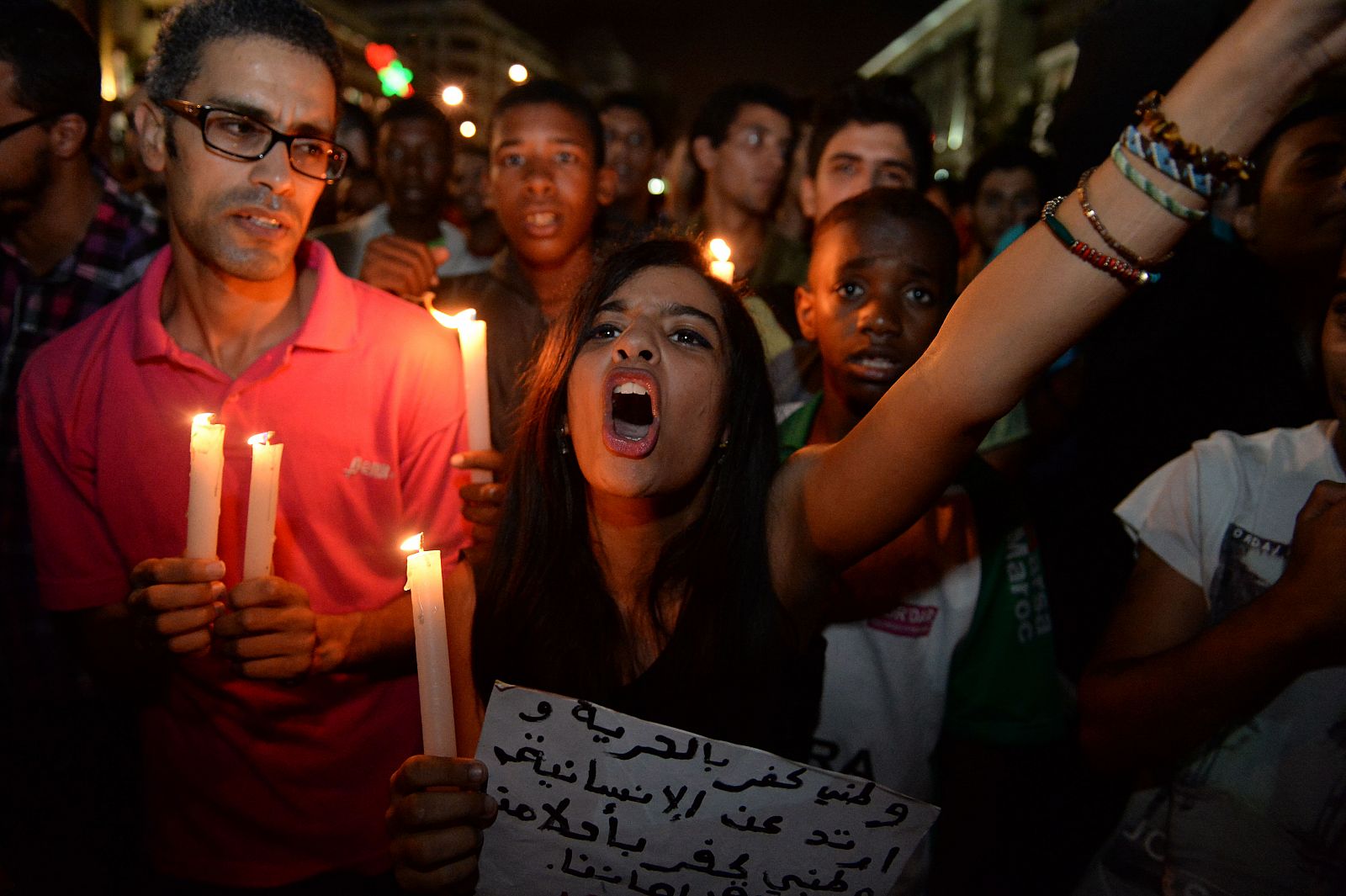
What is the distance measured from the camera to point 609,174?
4355mm

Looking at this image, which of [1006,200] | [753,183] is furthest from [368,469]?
[1006,200]

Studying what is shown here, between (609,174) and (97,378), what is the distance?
274cm

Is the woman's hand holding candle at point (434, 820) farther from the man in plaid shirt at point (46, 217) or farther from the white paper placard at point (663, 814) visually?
the man in plaid shirt at point (46, 217)

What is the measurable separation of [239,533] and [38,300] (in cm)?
150

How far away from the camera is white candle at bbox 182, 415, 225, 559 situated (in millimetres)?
1576

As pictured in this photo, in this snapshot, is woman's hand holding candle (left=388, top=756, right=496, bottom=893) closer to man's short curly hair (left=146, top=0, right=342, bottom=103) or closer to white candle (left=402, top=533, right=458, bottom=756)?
white candle (left=402, top=533, right=458, bottom=756)

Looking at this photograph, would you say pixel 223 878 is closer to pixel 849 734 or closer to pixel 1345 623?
pixel 849 734

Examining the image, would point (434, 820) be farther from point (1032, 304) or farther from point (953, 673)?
point (953, 673)

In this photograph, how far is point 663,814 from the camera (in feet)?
4.95

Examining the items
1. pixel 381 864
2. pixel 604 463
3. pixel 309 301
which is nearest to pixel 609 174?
pixel 309 301

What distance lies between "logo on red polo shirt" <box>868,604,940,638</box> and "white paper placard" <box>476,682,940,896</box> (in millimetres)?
809

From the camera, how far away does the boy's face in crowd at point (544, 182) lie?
3.70 metres

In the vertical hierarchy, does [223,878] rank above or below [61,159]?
below

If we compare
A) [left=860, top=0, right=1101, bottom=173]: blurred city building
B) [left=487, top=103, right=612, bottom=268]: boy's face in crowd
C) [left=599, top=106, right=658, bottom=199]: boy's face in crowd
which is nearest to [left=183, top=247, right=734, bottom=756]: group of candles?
[left=487, top=103, right=612, bottom=268]: boy's face in crowd
